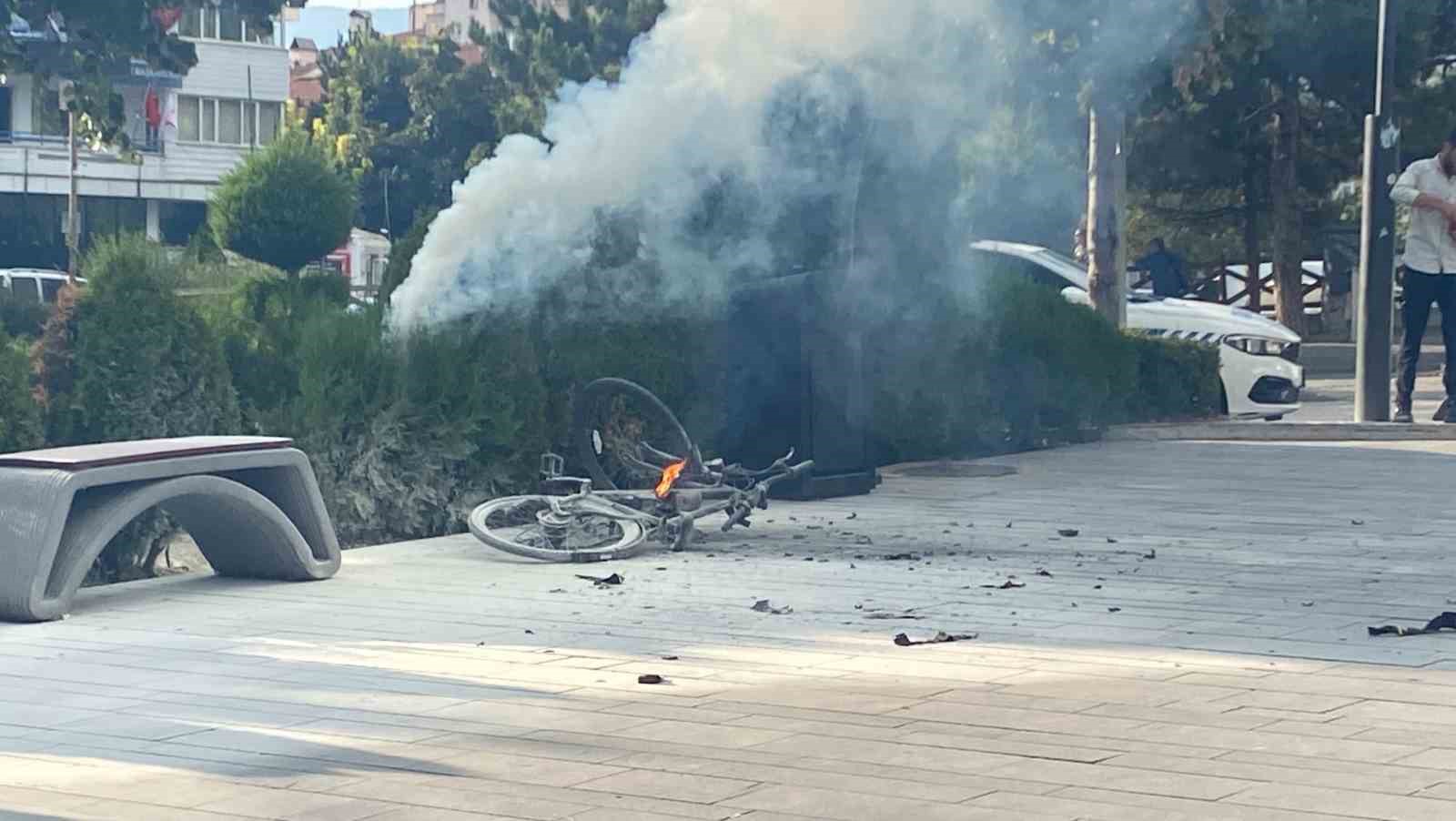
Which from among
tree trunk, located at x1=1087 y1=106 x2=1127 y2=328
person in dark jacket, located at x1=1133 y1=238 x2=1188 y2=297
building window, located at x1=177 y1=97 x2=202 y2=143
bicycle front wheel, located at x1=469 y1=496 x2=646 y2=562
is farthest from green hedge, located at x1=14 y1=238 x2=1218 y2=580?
building window, located at x1=177 y1=97 x2=202 y2=143

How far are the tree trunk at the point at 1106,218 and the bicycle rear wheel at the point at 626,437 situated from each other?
7755 millimetres

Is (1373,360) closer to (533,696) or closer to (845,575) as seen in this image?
(845,575)

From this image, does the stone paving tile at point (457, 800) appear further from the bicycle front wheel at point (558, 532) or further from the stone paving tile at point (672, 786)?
the bicycle front wheel at point (558, 532)

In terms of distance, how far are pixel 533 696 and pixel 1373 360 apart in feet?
37.4

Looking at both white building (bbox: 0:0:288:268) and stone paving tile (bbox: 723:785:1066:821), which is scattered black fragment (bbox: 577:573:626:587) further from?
white building (bbox: 0:0:288:268)

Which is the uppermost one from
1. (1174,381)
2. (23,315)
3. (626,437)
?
(23,315)

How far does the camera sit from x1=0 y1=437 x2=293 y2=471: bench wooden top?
332 inches

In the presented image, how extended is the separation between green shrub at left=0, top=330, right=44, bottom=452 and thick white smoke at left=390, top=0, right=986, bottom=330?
2.07m

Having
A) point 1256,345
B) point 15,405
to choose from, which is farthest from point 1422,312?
point 15,405

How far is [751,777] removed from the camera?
5.59 m

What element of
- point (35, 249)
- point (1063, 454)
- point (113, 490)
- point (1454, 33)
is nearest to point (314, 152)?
point (1063, 454)

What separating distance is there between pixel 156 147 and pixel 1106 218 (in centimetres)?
4845

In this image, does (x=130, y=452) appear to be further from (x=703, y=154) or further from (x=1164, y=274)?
(x=1164, y=274)

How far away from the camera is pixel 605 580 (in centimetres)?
934
